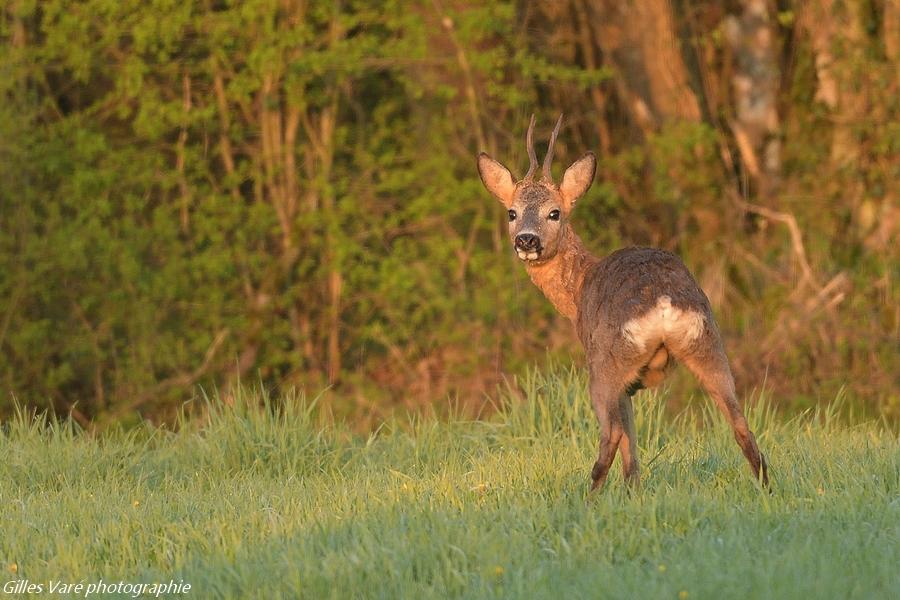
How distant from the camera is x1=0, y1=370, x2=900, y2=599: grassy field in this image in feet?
16.8

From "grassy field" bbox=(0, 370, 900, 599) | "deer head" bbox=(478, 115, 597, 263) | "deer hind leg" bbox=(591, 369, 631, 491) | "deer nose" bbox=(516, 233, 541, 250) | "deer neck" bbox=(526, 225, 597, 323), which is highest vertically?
"deer head" bbox=(478, 115, 597, 263)

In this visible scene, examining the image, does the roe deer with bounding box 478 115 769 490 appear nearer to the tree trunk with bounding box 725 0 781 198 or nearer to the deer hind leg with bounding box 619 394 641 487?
the deer hind leg with bounding box 619 394 641 487

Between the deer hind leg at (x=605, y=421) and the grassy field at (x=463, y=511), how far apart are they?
0.09 metres

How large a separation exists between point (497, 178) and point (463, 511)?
2.50 metres

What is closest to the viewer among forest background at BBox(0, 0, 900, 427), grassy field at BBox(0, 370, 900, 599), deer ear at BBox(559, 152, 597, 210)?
grassy field at BBox(0, 370, 900, 599)

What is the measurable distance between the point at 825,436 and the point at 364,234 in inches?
305

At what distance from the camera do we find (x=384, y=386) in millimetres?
14766

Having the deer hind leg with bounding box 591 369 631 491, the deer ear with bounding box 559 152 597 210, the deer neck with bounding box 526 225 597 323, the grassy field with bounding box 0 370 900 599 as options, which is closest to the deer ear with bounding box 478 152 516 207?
the deer ear with bounding box 559 152 597 210

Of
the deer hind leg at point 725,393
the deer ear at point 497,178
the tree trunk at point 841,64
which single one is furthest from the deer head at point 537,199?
the tree trunk at point 841,64

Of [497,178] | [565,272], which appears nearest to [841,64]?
[497,178]

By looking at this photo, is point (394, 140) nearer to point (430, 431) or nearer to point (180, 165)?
point (180, 165)

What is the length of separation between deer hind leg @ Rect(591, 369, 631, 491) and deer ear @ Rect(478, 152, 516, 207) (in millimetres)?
1898

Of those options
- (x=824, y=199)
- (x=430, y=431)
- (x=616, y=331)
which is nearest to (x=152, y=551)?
(x=616, y=331)

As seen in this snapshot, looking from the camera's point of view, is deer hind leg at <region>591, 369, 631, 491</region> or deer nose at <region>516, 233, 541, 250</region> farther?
deer nose at <region>516, 233, 541, 250</region>
